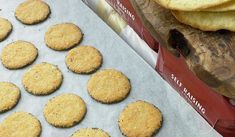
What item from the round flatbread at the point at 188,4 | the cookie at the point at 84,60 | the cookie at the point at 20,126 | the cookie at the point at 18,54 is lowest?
the cookie at the point at 20,126

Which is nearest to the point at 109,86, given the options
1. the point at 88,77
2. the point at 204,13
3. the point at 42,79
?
the point at 88,77

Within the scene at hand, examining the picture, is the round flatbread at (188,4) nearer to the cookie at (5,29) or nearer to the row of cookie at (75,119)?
the row of cookie at (75,119)

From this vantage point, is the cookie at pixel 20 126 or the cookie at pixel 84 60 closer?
the cookie at pixel 20 126

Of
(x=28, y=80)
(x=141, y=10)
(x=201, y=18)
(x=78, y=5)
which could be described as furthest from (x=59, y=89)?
(x=201, y=18)

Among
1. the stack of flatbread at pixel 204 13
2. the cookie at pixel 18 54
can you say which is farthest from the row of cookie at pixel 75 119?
the stack of flatbread at pixel 204 13

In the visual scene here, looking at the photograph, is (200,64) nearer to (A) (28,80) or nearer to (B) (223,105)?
(B) (223,105)
